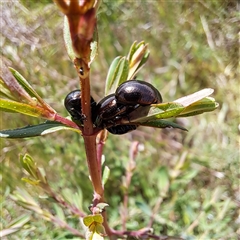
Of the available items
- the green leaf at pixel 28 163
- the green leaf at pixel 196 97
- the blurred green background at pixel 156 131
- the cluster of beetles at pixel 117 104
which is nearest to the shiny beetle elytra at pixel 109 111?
the cluster of beetles at pixel 117 104

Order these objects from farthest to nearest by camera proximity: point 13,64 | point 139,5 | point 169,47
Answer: point 169,47 → point 139,5 → point 13,64

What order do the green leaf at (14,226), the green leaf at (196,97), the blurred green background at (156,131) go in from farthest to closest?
the blurred green background at (156,131), the green leaf at (14,226), the green leaf at (196,97)

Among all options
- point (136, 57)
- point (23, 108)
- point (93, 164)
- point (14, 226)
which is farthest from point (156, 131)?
point (23, 108)

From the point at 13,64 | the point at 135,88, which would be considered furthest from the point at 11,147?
the point at 135,88

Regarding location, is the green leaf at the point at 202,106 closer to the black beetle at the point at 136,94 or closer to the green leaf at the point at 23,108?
the black beetle at the point at 136,94

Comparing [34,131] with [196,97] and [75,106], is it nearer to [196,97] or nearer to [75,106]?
[75,106]

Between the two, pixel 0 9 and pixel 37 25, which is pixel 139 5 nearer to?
pixel 37 25

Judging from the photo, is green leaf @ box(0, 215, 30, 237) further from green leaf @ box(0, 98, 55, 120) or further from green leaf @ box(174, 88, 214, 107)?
green leaf @ box(174, 88, 214, 107)
